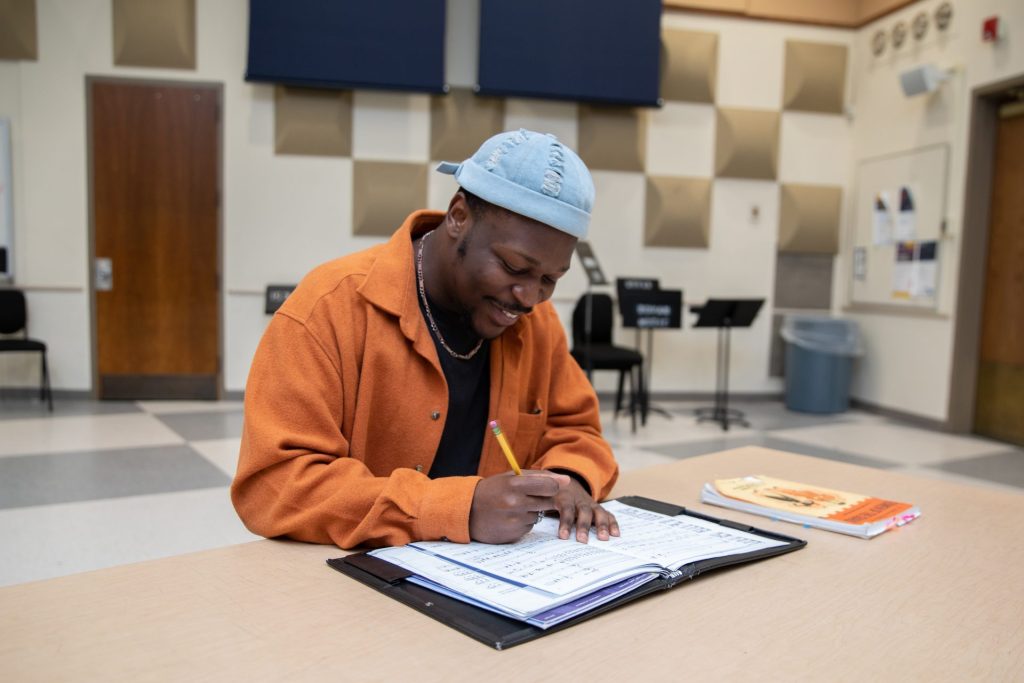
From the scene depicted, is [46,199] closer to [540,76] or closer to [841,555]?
[540,76]

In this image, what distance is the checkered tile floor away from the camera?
2754 millimetres

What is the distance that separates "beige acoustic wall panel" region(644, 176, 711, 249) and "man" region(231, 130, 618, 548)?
5009 millimetres

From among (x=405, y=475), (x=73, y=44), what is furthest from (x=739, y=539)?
(x=73, y=44)

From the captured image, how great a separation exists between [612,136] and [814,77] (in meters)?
1.82

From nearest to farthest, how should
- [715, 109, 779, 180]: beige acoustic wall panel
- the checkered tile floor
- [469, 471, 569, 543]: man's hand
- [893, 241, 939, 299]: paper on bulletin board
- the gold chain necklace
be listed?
1. [469, 471, 569, 543]: man's hand
2. the gold chain necklace
3. the checkered tile floor
4. [893, 241, 939, 299]: paper on bulletin board
5. [715, 109, 779, 180]: beige acoustic wall panel

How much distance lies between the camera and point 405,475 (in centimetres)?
110

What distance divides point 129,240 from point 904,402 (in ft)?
19.3

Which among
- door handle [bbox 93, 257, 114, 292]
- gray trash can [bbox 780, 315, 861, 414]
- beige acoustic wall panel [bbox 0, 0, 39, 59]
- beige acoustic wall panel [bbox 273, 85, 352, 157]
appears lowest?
gray trash can [bbox 780, 315, 861, 414]

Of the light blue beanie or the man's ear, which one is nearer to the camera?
the light blue beanie

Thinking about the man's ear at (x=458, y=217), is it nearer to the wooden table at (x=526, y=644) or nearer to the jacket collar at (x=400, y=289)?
the jacket collar at (x=400, y=289)

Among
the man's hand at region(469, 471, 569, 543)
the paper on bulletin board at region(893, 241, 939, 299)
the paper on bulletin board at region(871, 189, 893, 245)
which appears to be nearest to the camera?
the man's hand at region(469, 471, 569, 543)

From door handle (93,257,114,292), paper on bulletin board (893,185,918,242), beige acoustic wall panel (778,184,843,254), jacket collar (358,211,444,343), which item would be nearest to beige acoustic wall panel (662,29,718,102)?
beige acoustic wall panel (778,184,843,254)

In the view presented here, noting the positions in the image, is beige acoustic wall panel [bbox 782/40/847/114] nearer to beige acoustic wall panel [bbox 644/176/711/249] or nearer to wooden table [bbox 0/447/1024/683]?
beige acoustic wall panel [bbox 644/176/711/249]

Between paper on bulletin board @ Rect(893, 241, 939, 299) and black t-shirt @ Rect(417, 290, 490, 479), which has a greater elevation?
paper on bulletin board @ Rect(893, 241, 939, 299)
